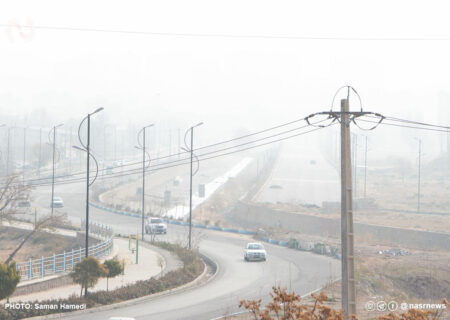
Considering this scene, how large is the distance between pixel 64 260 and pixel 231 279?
9.96 meters

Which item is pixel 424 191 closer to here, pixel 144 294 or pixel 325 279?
pixel 325 279

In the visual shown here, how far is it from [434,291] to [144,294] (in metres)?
18.2

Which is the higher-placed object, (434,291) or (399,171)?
(399,171)

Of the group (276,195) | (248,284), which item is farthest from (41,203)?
(248,284)

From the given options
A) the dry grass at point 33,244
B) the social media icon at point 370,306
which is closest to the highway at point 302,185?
the dry grass at point 33,244

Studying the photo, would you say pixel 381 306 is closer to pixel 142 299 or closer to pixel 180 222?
pixel 142 299

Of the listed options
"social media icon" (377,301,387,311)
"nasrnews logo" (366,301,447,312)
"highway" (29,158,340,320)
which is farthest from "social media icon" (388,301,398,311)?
"highway" (29,158,340,320)

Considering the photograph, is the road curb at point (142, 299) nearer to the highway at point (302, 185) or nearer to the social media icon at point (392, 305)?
the social media icon at point (392, 305)

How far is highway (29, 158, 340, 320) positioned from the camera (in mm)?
24422

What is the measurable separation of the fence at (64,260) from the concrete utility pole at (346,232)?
17.4 metres

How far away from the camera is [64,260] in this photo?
31.6 m

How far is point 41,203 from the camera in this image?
8662cm

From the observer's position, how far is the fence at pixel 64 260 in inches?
1216

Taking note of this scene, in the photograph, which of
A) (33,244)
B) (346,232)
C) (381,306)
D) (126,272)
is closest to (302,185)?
(33,244)
